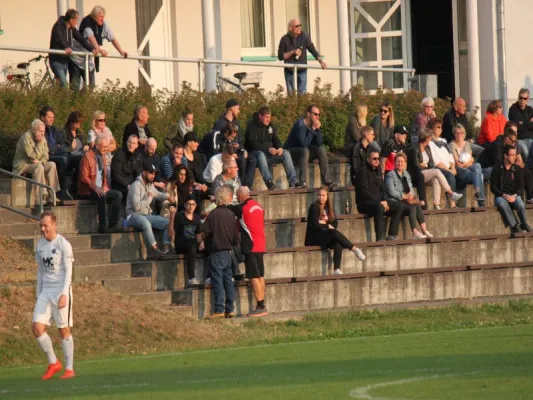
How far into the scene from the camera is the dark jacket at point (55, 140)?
22375mm

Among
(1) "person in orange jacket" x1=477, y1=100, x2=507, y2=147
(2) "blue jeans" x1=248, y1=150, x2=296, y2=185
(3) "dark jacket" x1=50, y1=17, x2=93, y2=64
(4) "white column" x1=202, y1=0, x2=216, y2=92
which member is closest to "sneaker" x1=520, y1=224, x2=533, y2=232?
(1) "person in orange jacket" x1=477, y1=100, x2=507, y2=147

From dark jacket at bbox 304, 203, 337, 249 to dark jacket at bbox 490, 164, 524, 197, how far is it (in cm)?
351

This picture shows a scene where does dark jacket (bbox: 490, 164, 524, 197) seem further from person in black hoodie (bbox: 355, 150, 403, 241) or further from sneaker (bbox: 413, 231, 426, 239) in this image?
person in black hoodie (bbox: 355, 150, 403, 241)

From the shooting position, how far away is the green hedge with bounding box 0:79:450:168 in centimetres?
2411

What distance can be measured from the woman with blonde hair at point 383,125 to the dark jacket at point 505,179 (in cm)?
194

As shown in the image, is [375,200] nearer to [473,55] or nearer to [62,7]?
[62,7]

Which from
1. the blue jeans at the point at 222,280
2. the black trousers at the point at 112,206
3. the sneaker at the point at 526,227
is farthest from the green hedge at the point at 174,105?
the blue jeans at the point at 222,280

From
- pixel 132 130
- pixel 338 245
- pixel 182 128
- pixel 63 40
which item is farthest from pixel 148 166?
pixel 63 40

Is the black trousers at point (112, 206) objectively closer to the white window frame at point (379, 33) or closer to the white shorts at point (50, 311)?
the white shorts at point (50, 311)

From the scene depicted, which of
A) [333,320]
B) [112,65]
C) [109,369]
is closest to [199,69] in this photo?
[112,65]

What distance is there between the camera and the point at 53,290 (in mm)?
16016

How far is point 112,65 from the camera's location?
29.1 m

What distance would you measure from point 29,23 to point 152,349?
11.3 metres

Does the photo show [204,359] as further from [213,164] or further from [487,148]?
[487,148]
